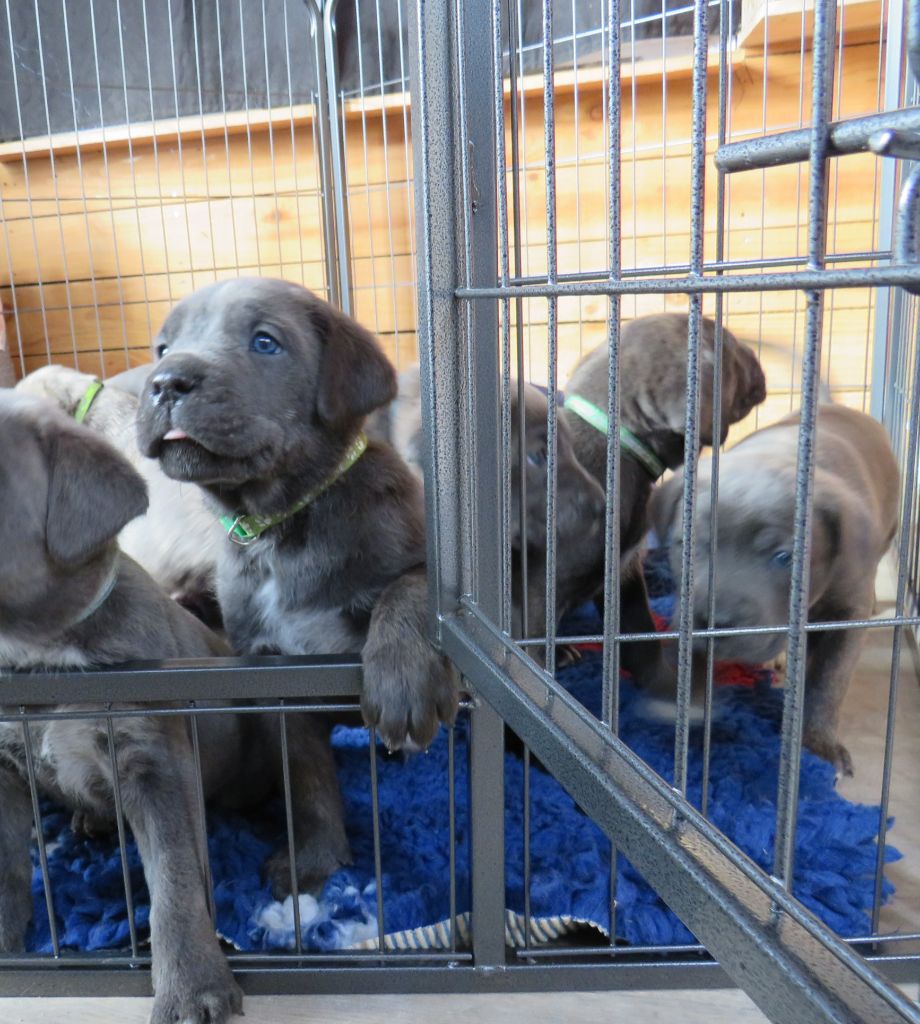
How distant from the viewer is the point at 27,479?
5.13 ft

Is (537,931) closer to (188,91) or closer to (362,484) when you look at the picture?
(362,484)

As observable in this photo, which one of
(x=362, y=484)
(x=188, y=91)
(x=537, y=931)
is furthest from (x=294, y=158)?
(x=537, y=931)

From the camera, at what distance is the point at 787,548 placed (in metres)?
2.10

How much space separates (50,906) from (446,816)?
2.56ft

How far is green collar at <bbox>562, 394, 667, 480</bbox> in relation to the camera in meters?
2.63

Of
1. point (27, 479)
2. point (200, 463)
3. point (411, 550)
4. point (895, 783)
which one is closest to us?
point (27, 479)

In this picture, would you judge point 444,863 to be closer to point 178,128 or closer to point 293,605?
point 293,605

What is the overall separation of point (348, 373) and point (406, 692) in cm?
66

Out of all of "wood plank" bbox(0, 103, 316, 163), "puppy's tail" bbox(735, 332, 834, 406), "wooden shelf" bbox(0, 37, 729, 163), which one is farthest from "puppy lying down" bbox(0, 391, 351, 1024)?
"wood plank" bbox(0, 103, 316, 163)

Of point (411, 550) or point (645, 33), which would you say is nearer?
point (411, 550)

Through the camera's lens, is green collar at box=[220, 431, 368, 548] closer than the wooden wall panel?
Yes

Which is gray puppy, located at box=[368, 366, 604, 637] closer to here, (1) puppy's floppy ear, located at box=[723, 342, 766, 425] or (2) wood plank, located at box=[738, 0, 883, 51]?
(1) puppy's floppy ear, located at box=[723, 342, 766, 425]

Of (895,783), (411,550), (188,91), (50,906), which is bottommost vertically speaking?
(895,783)

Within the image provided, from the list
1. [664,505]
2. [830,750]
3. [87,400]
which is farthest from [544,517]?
[87,400]
